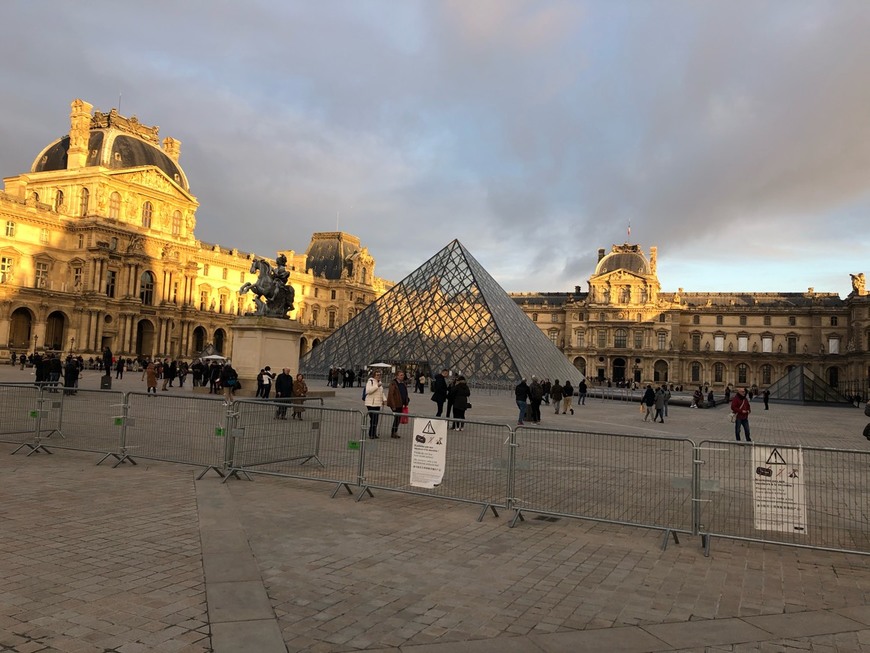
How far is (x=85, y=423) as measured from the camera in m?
8.83

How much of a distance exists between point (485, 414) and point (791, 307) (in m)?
67.6

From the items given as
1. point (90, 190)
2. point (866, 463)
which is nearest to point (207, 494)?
point (866, 463)

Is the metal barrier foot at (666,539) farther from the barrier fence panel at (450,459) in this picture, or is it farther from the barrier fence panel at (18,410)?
the barrier fence panel at (18,410)

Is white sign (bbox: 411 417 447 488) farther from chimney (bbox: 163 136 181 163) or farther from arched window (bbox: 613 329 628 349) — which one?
arched window (bbox: 613 329 628 349)

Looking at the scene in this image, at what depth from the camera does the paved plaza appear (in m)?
3.40

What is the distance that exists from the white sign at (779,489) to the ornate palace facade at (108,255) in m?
44.2

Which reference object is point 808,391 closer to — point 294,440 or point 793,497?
point 793,497

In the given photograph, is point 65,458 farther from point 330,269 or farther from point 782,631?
point 330,269

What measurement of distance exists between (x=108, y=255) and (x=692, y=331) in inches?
2415

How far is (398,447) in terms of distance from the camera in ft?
23.5

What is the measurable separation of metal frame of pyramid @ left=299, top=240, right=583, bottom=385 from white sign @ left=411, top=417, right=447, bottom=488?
80.3ft

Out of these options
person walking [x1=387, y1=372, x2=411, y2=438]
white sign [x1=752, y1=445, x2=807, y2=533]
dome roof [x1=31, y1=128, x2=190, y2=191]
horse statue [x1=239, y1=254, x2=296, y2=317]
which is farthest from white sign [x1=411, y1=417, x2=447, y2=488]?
dome roof [x1=31, y1=128, x2=190, y2=191]

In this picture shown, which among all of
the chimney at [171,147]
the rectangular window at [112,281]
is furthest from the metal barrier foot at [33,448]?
the chimney at [171,147]

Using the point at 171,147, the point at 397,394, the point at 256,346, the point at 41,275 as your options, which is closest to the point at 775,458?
the point at 397,394
